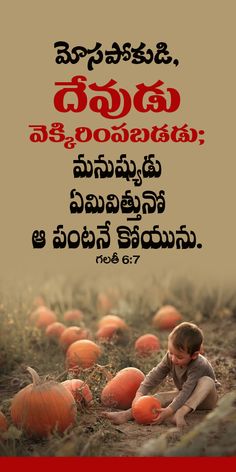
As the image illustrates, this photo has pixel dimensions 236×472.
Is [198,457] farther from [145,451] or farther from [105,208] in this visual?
[105,208]

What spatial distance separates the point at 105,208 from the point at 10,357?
1998 millimetres

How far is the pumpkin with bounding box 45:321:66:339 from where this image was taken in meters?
8.62

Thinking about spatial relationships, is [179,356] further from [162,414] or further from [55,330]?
[55,330]

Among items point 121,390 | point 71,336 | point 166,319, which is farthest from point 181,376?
point 166,319

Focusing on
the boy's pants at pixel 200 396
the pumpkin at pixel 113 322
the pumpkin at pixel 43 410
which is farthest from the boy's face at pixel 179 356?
the pumpkin at pixel 113 322

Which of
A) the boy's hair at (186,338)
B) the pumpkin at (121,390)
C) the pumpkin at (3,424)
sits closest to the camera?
the pumpkin at (3,424)

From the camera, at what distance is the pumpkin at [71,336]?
26.6 ft

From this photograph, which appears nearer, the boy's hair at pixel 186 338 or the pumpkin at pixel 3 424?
the pumpkin at pixel 3 424

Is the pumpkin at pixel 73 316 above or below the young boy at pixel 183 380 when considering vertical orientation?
above

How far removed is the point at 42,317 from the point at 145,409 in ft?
11.2

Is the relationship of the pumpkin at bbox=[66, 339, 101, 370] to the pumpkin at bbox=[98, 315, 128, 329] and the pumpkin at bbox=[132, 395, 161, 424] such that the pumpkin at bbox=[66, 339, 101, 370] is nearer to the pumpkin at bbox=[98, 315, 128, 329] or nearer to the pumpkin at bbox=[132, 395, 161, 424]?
the pumpkin at bbox=[132, 395, 161, 424]

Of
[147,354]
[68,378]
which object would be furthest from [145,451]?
[147,354]

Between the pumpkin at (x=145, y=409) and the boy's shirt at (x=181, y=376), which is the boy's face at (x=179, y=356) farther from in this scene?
the pumpkin at (x=145, y=409)

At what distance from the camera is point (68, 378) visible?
662 cm
